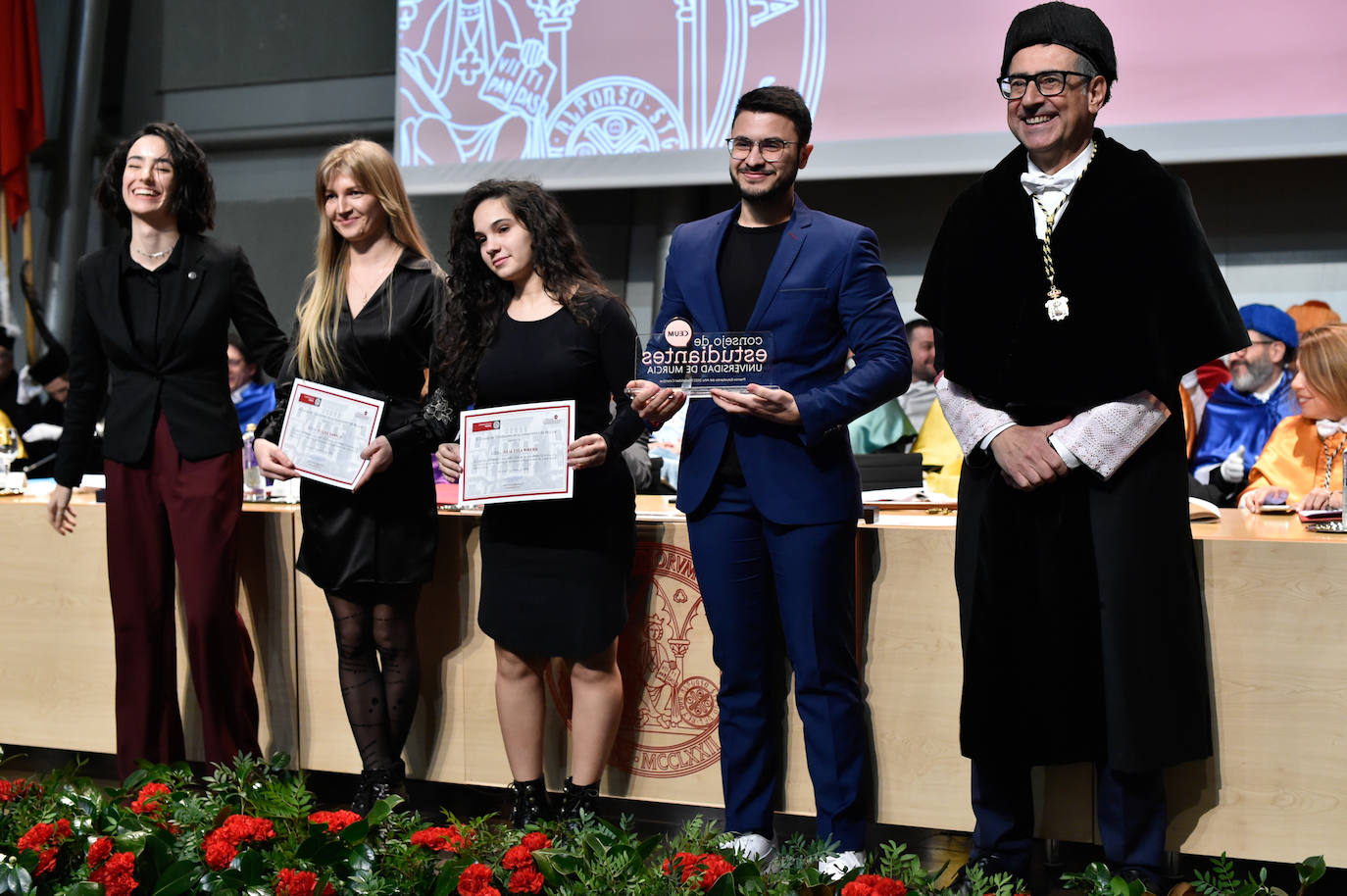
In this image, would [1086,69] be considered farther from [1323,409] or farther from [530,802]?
[530,802]

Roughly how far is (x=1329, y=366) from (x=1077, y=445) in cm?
123

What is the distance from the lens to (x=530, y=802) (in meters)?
2.71

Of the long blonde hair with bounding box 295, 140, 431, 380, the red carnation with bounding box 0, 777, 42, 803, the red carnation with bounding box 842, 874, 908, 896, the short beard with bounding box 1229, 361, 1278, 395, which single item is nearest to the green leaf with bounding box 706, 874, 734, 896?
the red carnation with bounding box 842, 874, 908, 896

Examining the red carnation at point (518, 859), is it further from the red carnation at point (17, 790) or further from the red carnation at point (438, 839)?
the red carnation at point (17, 790)

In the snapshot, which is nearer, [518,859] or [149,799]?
[518,859]

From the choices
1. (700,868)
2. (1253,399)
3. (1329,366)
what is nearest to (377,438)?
(700,868)

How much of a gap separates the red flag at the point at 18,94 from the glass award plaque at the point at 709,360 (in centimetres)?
669

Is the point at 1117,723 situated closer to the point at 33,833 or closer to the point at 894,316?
the point at 894,316

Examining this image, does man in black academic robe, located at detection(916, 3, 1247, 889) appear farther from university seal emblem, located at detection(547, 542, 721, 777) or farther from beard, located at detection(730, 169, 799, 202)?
university seal emblem, located at detection(547, 542, 721, 777)

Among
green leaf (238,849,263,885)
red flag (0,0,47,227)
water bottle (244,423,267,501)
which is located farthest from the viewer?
red flag (0,0,47,227)

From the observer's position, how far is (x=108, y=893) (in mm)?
1643

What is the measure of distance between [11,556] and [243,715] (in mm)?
900

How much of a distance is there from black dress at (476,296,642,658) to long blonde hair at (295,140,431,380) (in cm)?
39

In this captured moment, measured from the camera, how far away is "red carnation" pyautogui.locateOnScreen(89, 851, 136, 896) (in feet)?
5.40
